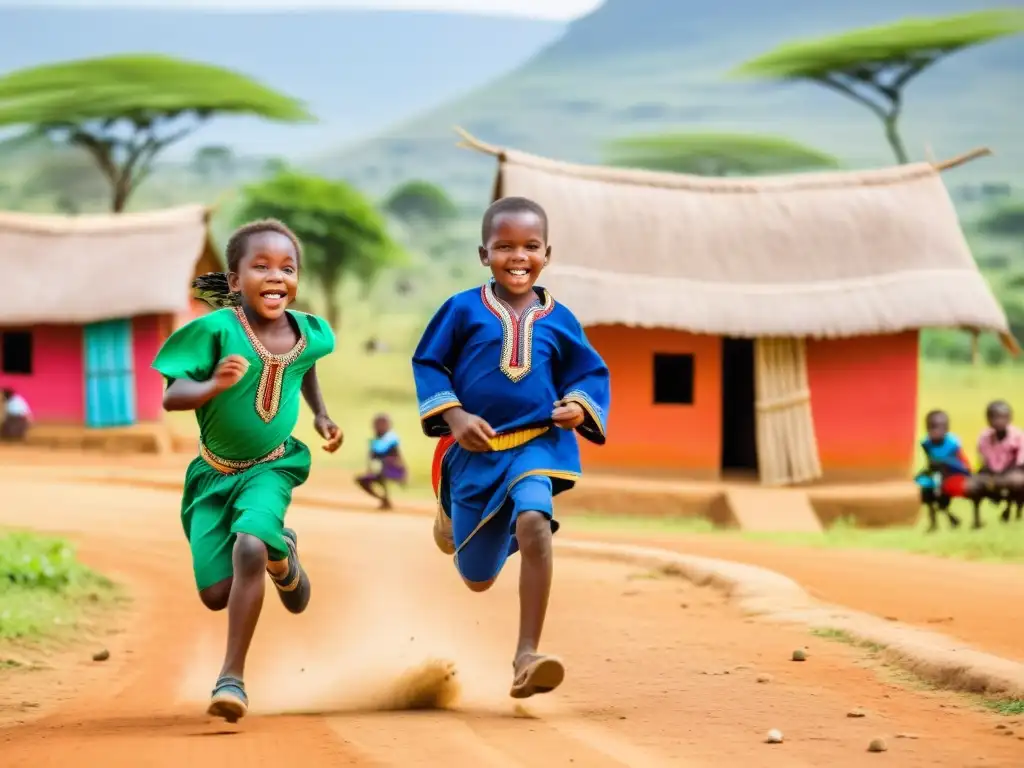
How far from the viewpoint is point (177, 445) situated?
75.1 feet

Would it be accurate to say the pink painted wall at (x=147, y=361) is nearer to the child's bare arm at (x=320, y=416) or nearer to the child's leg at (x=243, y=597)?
the child's bare arm at (x=320, y=416)

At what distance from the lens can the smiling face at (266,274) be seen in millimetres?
5508

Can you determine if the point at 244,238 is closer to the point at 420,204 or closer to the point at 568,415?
the point at 568,415

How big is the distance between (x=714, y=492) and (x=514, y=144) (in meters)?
74.8

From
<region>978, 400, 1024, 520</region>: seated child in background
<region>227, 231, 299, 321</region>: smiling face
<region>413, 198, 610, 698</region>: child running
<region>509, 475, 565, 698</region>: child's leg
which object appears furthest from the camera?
<region>978, 400, 1024, 520</region>: seated child in background

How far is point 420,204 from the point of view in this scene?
2496 inches

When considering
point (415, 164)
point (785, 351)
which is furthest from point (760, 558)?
point (415, 164)

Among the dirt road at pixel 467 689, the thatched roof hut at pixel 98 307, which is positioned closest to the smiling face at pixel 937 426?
the dirt road at pixel 467 689

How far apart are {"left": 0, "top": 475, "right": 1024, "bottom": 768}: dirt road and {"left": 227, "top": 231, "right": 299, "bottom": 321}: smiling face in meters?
1.43

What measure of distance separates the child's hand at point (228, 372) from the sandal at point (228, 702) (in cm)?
97

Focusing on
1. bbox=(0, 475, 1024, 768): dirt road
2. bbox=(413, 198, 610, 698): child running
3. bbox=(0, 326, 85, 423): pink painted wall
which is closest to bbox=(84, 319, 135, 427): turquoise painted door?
bbox=(0, 326, 85, 423): pink painted wall

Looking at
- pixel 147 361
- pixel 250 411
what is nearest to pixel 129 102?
pixel 147 361

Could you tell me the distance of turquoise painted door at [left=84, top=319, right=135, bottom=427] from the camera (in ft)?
74.3

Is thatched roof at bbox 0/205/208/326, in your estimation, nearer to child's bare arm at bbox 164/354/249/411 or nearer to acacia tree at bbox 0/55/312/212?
acacia tree at bbox 0/55/312/212
